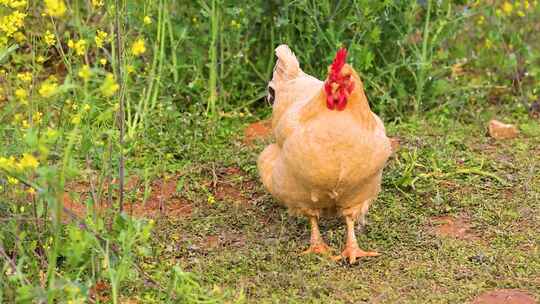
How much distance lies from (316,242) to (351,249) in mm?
205

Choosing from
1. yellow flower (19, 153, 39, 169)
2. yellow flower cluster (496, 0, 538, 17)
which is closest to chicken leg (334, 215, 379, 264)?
yellow flower (19, 153, 39, 169)

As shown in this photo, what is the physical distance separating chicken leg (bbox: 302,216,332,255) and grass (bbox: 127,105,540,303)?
3.1 inches

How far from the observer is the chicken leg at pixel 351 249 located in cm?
470

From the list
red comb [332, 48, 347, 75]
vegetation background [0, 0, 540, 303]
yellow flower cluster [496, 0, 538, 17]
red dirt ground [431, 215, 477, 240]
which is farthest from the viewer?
yellow flower cluster [496, 0, 538, 17]

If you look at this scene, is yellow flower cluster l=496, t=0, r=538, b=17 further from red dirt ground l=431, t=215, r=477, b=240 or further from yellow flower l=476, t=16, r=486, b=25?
red dirt ground l=431, t=215, r=477, b=240

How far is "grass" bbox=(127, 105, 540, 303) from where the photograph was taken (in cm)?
436

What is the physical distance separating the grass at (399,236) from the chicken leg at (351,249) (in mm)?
50

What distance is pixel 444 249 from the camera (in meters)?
4.76

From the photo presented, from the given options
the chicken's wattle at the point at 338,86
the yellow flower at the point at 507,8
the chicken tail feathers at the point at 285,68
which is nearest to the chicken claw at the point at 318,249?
the chicken's wattle at the point at 338,86

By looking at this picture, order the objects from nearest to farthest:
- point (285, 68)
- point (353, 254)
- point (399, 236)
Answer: point (353, 254)
point (399, 236)
point (285, 68)

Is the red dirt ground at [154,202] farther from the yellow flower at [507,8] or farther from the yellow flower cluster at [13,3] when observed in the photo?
the yellow flower at [507,8]

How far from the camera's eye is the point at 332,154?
429 cm

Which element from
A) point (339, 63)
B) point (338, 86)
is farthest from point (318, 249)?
point (339, 63)

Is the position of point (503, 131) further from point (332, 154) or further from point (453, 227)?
point (332, 154)
